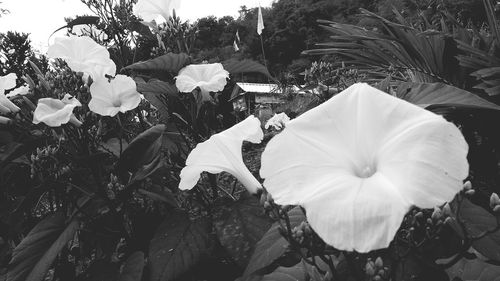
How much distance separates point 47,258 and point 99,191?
30 centimetres

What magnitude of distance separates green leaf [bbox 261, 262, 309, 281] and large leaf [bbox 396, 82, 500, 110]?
516 millimetres

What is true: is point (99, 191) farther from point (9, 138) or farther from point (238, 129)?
point (238, 129)

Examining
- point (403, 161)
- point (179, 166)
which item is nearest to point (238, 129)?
point (403, 161)

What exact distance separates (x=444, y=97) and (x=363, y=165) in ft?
1.49

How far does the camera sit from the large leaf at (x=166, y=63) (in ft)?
5.34

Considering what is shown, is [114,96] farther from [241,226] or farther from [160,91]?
[241,226]

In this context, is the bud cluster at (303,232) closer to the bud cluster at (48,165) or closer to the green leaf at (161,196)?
the green leaf at (161,196)

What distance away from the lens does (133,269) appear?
53.1 inches

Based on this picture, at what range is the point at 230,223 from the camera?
4.25ft

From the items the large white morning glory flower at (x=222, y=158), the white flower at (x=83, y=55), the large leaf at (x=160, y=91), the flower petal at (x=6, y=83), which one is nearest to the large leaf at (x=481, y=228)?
the large white morning glory flower at (x=222, y=158)

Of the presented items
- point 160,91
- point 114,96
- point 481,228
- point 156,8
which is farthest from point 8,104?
point 481,228

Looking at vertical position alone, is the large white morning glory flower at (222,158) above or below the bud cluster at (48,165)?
above

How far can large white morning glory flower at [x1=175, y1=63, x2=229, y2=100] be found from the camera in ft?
5.14

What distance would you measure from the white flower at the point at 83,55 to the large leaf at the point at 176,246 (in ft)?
2.33
